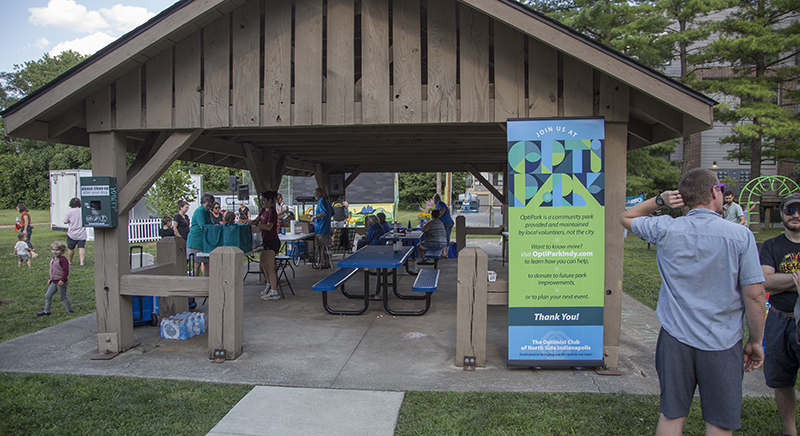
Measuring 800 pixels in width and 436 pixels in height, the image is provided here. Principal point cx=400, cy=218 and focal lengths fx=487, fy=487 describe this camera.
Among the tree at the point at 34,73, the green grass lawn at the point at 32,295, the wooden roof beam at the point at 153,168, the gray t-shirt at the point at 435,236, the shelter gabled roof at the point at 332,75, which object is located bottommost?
the green grass lawn at the point at 32,295

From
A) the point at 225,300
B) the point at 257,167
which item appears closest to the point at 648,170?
the point at 257,167

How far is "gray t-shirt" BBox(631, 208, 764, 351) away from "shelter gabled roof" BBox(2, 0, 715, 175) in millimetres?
2196

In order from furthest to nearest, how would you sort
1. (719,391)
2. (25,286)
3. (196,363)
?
(25,286) → (196,363) → (719,391)

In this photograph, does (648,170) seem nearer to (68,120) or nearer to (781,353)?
(781,353)

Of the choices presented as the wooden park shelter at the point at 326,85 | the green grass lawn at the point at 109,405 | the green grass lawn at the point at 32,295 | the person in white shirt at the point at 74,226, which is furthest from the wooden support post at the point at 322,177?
the green grass lawn at the point at 109,405

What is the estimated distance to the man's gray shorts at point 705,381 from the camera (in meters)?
2.53

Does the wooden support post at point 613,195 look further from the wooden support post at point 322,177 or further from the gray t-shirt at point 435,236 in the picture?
the wooden support post at point 322,177

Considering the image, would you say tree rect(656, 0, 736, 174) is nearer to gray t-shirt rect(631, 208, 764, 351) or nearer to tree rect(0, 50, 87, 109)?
gray t-shirt rect(631, 208, 764, 351)

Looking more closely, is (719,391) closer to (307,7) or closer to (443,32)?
(443,32)

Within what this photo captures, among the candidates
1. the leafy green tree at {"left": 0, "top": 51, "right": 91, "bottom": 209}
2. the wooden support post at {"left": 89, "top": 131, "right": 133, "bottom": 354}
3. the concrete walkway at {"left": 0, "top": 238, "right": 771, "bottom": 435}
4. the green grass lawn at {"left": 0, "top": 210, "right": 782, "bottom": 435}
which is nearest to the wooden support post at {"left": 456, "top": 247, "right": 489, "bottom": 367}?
the concrete walkway at {"left": 0, "top": 238, "right": 771, "bottom": 435}

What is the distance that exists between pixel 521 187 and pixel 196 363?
146 inches

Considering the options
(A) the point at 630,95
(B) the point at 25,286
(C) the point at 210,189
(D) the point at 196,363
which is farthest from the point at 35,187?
(A) the point at 630,95

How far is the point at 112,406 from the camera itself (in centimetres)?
392

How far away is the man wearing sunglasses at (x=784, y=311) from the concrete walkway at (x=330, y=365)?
1115 millimetres
